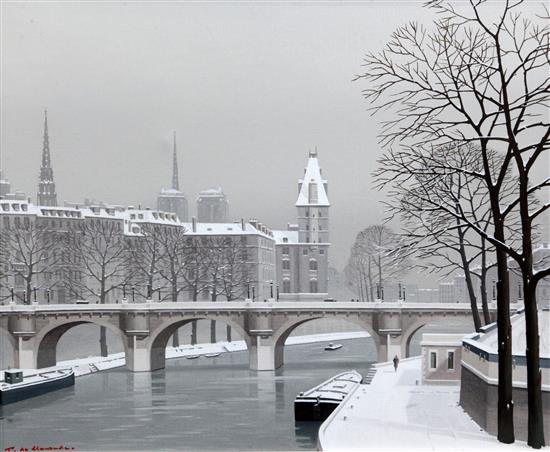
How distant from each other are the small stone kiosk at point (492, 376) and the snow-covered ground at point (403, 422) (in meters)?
0.53

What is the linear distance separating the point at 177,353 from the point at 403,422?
4666 centimetres

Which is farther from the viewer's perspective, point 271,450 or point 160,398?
point 160,398

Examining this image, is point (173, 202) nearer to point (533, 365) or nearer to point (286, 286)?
point (286, 286)

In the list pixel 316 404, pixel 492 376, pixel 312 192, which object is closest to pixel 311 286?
pixel 312 192

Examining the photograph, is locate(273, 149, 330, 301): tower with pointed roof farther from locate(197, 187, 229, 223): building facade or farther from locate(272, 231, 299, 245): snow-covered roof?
locate(197, 187, 229, 223): building facade

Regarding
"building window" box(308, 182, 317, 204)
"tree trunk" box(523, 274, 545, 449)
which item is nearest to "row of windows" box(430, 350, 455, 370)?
"tree trunk" box(523, 274, 545, 449)

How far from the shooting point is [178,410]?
146 ft

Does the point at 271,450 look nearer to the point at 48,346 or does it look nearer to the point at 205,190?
the point at 48,346

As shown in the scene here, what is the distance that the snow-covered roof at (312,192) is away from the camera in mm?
98512

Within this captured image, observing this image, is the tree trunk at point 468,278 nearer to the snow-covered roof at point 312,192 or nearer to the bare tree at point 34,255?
the bare tree at point 34,255

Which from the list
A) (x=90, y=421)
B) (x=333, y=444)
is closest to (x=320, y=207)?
(x=90, y=421)

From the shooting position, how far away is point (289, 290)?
359 ft

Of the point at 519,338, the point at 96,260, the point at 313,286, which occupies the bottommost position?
the point at 519,338

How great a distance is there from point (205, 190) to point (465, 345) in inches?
5078
